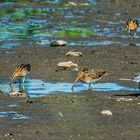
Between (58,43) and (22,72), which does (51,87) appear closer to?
(22,72)

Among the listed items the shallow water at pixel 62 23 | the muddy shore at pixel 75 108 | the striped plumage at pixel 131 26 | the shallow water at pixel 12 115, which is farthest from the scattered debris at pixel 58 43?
the shallow water at pixel 12 115

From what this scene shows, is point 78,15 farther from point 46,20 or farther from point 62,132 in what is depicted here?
point 62,132

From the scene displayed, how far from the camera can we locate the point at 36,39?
75.4ft

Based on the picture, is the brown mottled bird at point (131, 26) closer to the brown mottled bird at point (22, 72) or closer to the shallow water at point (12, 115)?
the brown mottled bird at point (22, 72)

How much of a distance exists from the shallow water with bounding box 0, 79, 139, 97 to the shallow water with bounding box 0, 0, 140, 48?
5837mm

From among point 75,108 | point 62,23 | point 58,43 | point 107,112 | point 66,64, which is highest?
point 107,112

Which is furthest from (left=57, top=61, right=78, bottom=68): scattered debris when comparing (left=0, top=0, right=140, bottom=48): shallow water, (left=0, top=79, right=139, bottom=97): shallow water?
(left=0, top=0, right=140, bottom=48): shallow water

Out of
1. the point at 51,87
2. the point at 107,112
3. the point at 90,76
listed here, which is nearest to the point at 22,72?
the point at 51,87

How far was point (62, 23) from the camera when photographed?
27.6m

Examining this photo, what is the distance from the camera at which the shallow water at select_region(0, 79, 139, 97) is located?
14.9 meters

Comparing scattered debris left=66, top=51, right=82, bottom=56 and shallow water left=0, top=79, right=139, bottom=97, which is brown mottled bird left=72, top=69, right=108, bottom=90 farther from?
scattered debris left=66, top=51, right=82, bottom=56

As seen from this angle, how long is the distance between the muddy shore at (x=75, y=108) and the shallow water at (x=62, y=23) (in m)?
3.36

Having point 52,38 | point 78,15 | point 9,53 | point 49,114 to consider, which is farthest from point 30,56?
point 78,15

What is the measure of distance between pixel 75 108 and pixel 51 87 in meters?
2.26
